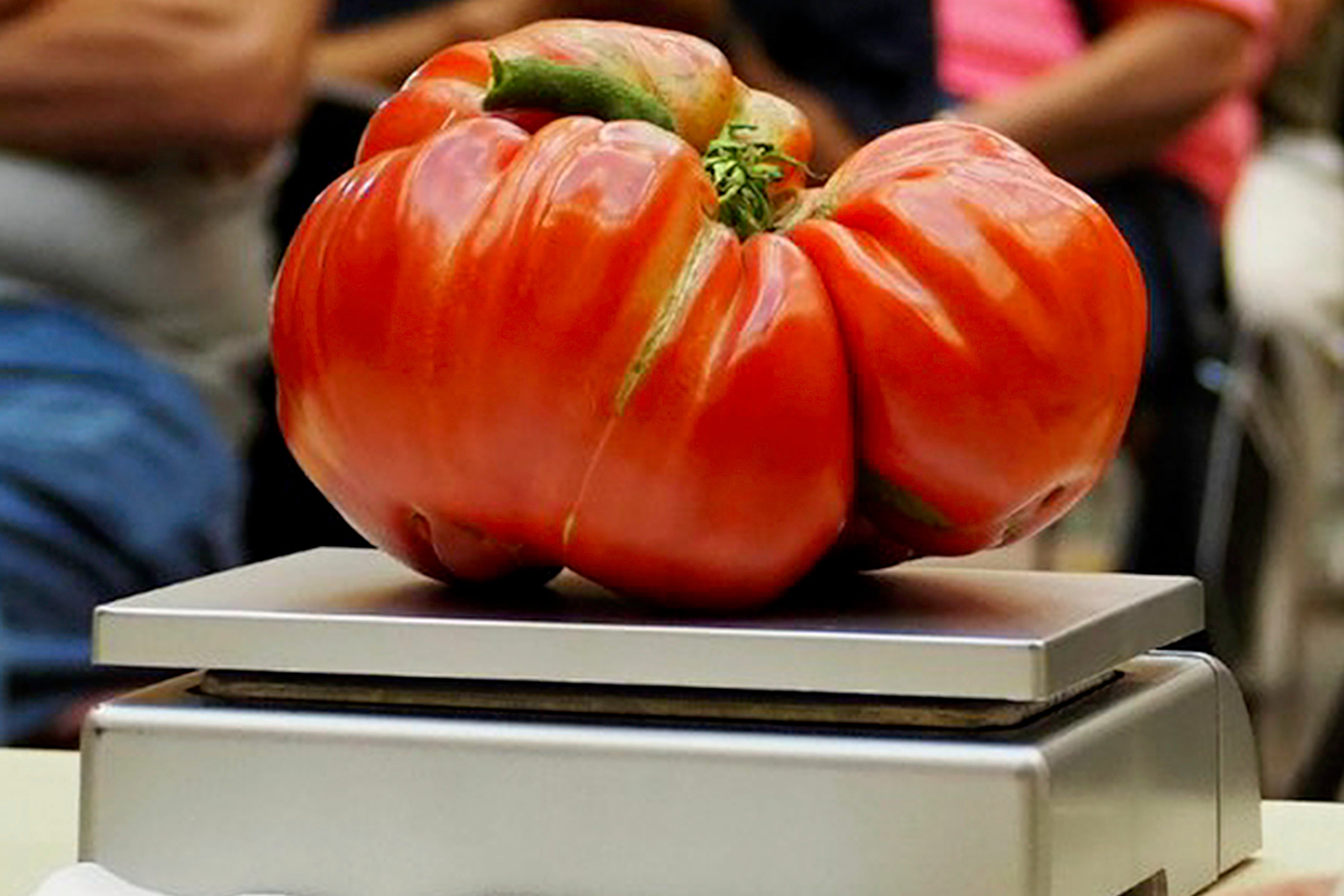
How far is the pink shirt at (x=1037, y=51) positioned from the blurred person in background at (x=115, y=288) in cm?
62

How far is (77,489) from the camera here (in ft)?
5.02

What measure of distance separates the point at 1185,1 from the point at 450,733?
64.8 inches

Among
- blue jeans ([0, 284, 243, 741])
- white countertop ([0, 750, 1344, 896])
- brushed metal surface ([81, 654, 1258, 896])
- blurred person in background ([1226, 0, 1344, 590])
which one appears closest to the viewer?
brushed metal surface ([81, 654, 1258, 896])

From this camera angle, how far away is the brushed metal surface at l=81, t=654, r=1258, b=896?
0.62 meters

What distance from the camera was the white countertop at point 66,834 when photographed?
0.77 m

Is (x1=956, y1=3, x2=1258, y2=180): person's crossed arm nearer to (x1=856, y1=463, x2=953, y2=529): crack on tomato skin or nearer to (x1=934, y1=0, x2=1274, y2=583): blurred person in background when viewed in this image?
(x1=934, y1=0, x2=1274, y2=583): blurred person in background

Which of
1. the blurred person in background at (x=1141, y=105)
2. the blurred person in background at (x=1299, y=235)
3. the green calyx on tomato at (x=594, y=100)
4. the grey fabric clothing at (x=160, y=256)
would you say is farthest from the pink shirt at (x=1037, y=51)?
the green calyx on tomato at (x=594, y=100)

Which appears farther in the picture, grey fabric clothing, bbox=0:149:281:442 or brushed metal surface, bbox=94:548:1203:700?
grey fabric clothing, bbox=0:149:281:442

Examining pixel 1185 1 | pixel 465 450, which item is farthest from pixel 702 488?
pixel 1185 1

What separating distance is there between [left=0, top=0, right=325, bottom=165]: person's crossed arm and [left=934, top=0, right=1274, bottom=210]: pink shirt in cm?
60

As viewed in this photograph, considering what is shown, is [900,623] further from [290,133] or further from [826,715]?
[290,133]

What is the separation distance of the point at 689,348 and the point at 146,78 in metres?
0.99

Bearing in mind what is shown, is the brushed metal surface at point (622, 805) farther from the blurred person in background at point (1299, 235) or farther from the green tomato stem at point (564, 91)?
Answer: the blurred person in background at point (1299, 235)

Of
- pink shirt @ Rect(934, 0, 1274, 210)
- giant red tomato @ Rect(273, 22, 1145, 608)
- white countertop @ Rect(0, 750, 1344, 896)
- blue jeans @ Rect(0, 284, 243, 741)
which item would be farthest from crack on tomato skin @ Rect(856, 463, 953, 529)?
pink shirt @ Rect(934, 0, 1274, 210)
